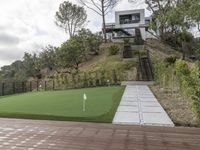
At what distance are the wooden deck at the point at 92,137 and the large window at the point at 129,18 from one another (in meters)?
34.2

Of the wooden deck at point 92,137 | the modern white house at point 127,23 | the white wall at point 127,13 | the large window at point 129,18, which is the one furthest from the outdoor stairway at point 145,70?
the large window at point 129,18

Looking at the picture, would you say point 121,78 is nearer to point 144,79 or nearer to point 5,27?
point 144,79

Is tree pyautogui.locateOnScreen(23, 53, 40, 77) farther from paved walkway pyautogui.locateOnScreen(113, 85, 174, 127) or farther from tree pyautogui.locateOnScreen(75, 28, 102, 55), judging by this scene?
paved walkway pyautogui.locateOnScreen(113, 85, 174, 127)

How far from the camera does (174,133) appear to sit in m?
4.95

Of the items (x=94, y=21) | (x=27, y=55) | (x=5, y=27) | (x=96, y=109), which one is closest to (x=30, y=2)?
(x=5, y=27)

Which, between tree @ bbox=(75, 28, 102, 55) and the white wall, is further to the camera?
the white wall

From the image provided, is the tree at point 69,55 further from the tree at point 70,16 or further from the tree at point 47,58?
the tree at point 70,16

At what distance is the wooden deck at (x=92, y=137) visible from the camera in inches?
163

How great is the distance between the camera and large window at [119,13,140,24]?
127ft

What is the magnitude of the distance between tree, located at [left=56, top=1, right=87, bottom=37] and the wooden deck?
31.1 m

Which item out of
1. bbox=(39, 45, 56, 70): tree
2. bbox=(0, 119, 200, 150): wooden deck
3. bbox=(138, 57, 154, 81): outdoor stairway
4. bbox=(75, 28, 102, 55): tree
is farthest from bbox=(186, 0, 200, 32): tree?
bbox=(39, 45, 56, 70): tree

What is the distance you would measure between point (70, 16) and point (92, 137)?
33.1 metres

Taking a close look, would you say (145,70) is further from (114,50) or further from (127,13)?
(127,13)

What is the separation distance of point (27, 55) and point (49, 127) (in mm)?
27470
